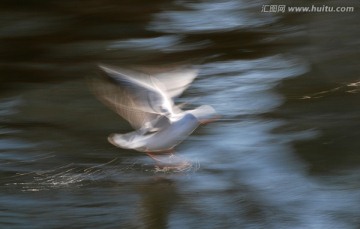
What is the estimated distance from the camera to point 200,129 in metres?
2.42

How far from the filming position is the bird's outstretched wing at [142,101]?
2201 millimetres

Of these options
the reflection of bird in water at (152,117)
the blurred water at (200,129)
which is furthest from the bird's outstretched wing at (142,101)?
the blurred water at (200,129)

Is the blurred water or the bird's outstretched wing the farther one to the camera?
the bird's outstretched wing

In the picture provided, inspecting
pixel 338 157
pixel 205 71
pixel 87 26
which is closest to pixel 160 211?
pixel 338 157

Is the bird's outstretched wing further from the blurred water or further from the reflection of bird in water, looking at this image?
the blurred water

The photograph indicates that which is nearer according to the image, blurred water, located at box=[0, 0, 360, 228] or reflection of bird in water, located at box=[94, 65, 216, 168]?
blurred water, located at box=[0, 0, 360, 228]

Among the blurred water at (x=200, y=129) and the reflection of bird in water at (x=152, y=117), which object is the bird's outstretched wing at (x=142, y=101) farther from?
the blurred water at (x=200, y=129)

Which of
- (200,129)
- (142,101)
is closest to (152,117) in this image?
(142,101)

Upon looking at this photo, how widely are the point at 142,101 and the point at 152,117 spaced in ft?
0.18

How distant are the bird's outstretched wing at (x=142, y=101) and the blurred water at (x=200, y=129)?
108 mm

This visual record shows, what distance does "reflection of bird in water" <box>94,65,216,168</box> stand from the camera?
7.23 ft

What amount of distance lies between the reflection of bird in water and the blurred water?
0.04 meters

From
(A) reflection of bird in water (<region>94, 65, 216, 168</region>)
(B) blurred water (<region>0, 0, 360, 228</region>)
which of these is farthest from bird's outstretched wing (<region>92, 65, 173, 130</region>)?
(B) blurred water (<region>0, 0, 360, 228</region>)

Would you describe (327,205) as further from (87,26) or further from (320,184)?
(87,26)
